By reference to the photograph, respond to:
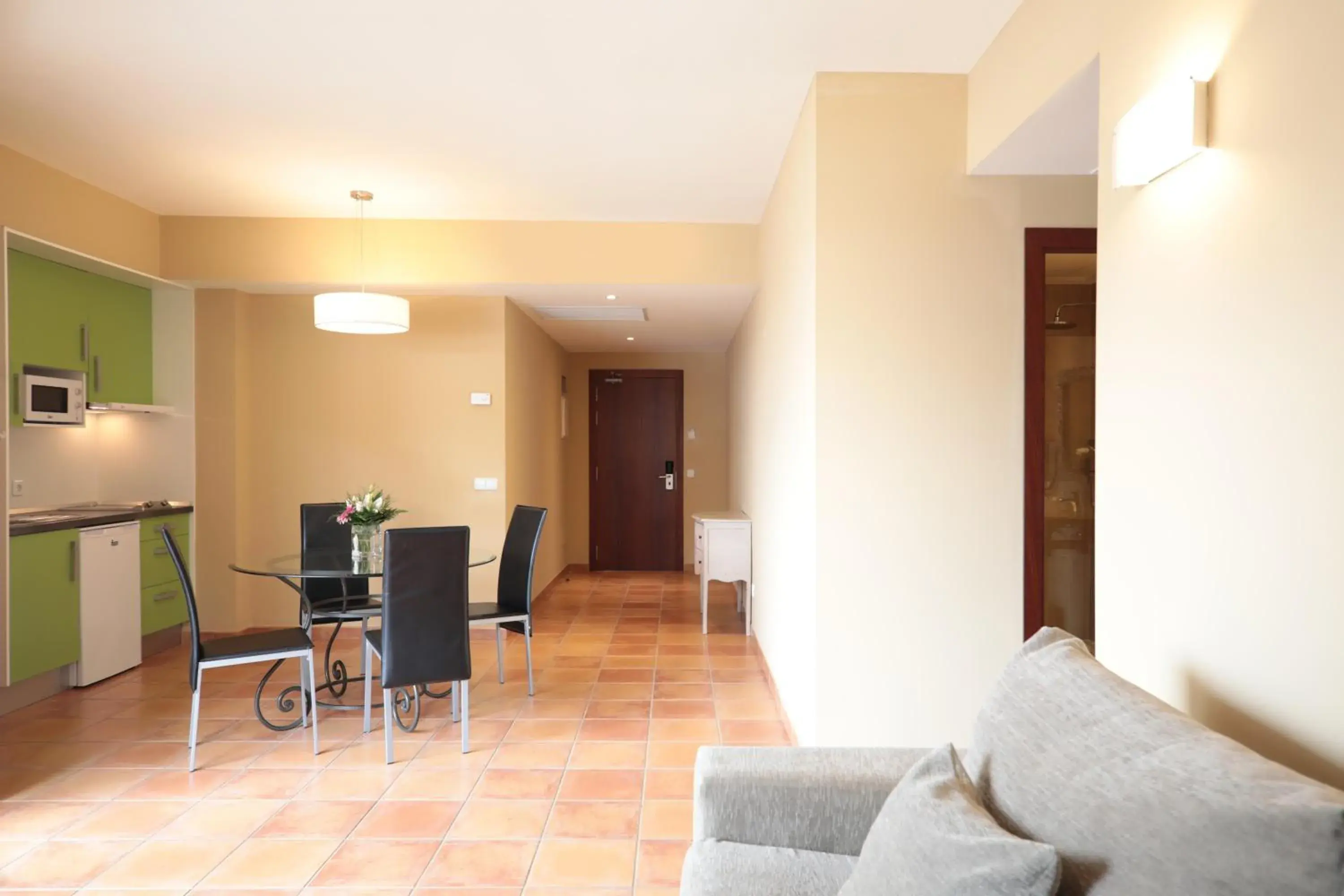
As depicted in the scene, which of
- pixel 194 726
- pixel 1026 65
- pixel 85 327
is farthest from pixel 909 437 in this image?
pixel 85 327

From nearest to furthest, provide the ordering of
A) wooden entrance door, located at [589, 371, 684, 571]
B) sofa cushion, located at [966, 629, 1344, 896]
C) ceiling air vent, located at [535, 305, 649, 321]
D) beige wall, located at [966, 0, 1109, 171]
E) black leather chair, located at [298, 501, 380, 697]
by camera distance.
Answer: sofa cushion, located at [966, 629, 1344, 896] → beige wall, located at [966, 0, 1109, 171] → black leather chair, located at [298, 501, 380, 697] → ceiling air vent, located at [535, 305, 649, 321] → wooden entrance door, located at [589, 371, 684, 571]

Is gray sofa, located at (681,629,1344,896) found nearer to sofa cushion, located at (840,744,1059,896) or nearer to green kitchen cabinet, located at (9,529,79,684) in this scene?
sofa cushion, located at (840,744,1059,896)

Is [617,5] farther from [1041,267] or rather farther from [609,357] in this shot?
[609,357]

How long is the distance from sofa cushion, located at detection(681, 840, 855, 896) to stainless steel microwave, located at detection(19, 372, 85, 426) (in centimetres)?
427

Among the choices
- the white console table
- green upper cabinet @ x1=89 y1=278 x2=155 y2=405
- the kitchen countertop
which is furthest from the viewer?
the white console table

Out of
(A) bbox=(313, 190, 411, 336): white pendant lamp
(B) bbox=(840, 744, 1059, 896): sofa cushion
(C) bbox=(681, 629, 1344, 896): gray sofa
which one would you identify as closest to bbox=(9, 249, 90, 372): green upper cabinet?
(A) bbox=(313, 190, 411, 336): white pendant lamp

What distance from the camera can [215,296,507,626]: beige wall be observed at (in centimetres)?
584

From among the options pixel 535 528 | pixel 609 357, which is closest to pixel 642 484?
pixel 609 357

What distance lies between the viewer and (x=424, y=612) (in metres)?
3.53

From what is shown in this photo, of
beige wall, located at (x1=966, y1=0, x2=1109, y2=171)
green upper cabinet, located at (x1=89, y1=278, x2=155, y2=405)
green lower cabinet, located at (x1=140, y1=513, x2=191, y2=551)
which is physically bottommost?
green lower cabinet, located at (x1=140, y1=513, x2=191, y2=551)

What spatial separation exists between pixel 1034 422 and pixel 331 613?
3427 mm

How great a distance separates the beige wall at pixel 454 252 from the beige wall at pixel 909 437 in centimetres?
225

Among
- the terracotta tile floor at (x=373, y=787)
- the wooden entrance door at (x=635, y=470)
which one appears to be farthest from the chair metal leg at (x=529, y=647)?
the wooden entrance door at (x=635, y=470)

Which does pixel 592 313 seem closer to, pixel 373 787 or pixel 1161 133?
pixel 373 787
